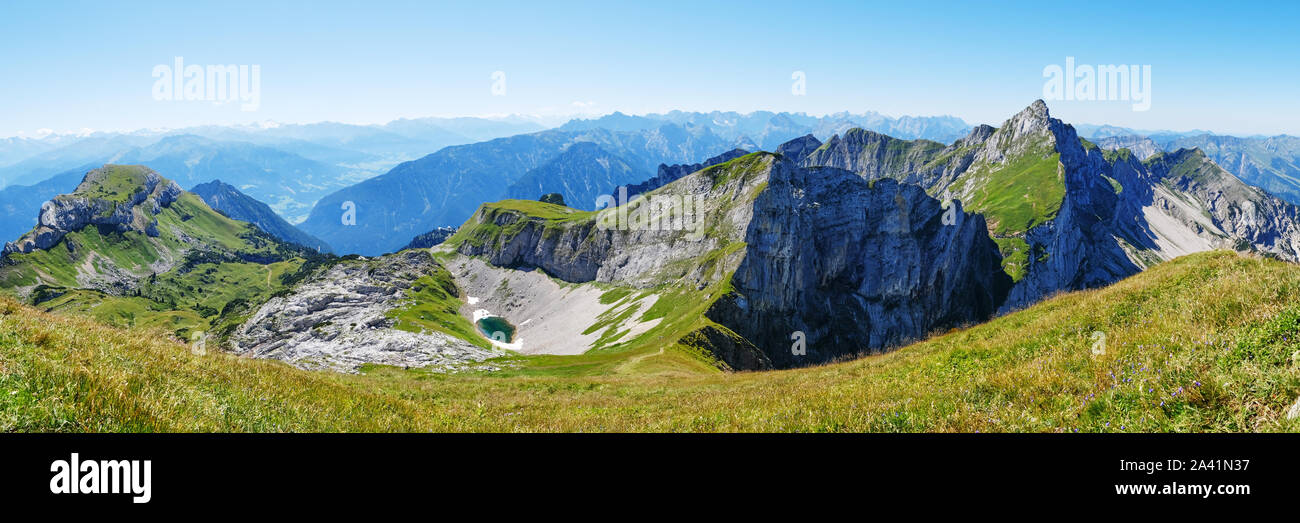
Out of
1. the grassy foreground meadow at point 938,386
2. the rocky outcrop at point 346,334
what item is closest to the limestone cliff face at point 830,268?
the rocky outcrop at point 346,334

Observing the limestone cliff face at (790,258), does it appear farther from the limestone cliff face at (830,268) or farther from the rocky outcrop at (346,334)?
the rocky outcrop at (346,334)

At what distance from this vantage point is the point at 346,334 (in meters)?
139

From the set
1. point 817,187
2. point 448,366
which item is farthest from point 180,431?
point 817,187

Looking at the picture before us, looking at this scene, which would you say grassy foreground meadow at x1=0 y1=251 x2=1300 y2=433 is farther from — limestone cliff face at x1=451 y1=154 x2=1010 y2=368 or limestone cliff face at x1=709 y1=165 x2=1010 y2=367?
limestone cliff face at x1=709 y1=165 x2=1010 y2=367

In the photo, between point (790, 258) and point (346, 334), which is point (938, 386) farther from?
point (346, 334)

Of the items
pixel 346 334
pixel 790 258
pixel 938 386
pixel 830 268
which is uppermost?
pixel 938 386

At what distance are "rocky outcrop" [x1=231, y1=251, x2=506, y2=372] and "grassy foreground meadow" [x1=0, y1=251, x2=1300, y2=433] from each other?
87.7 meters

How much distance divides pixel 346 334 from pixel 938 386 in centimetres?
15477

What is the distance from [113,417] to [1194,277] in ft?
81.4

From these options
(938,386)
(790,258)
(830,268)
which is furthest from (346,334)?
(938,386)

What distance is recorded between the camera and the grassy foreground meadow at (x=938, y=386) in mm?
7020
